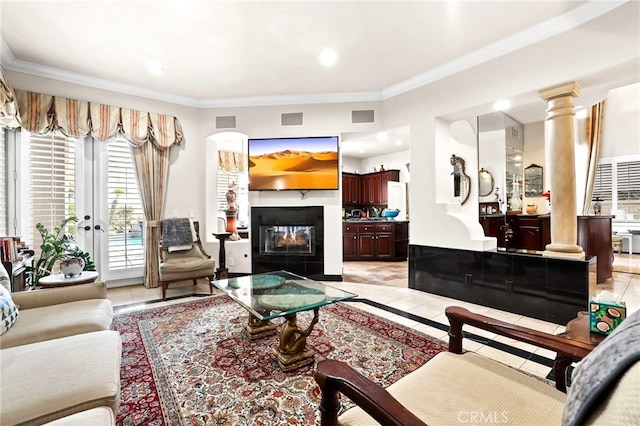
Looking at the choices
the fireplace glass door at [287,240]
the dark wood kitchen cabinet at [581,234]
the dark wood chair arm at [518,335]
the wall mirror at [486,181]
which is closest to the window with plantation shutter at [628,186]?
the dark wood kitchen cabinet at [581,234]

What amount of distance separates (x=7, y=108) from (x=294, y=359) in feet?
12.2

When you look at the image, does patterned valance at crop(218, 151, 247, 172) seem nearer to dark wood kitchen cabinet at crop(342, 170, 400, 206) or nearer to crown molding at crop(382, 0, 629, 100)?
dark wood kitchen cabinet at crop(342, 170, 400, 206)

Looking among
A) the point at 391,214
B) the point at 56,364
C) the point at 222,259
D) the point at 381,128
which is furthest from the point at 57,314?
the point at 391,214

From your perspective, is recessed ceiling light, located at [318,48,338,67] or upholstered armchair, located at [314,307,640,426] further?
recessed ceiling light, located at [318,48,338,67]

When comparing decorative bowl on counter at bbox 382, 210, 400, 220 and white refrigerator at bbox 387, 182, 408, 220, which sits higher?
white refrigerator at bbox 387, 182, 408, 220

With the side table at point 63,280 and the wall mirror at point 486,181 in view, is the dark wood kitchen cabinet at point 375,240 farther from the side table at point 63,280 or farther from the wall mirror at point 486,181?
the side table at point 63,280

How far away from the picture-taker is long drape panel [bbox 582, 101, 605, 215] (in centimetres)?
616

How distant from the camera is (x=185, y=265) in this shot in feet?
12.3

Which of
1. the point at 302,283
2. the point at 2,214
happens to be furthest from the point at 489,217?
the point at 2,214

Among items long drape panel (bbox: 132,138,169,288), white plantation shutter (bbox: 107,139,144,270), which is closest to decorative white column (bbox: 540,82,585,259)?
long drape panel (bbox: 132,138,169,288)

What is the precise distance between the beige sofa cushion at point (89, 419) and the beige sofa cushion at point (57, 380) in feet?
0.32

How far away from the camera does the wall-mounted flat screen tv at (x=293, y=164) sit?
4.54 metres

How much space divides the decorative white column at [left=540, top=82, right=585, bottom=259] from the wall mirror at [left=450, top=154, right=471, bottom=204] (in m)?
1.39

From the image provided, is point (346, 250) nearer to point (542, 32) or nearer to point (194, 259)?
point (194, 259)
